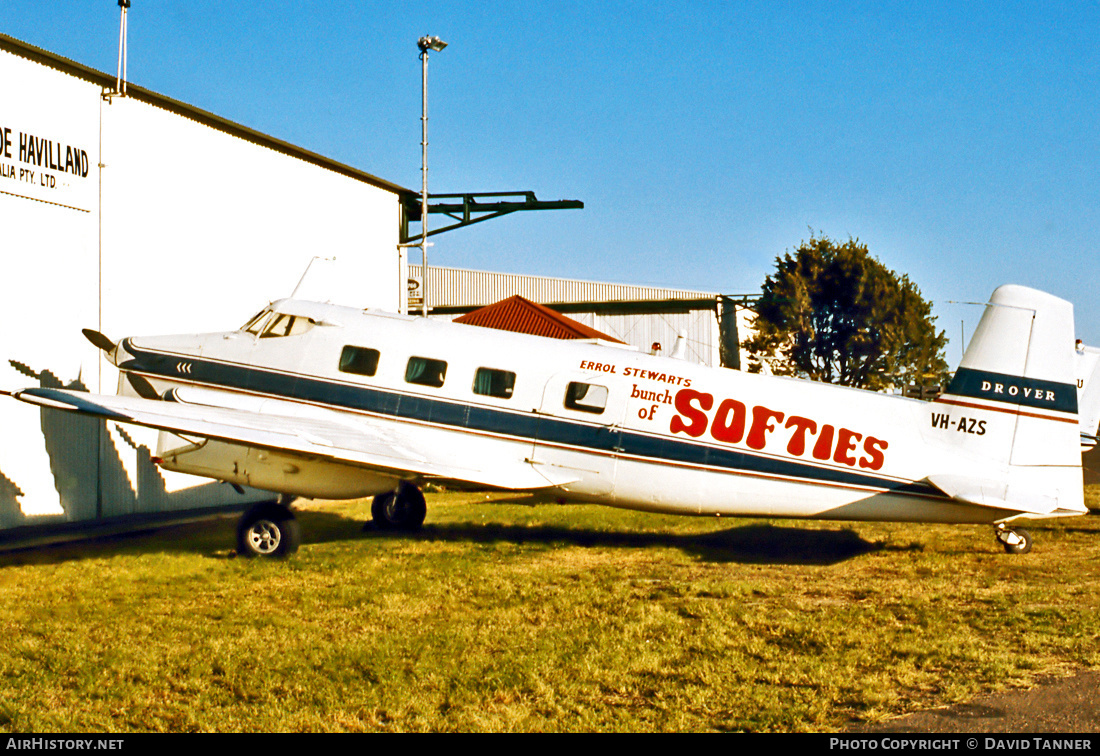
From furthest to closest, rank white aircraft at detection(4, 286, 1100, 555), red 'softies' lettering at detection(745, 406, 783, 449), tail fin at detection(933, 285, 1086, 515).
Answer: red 'softies' lettering at detection(745, 406, 783, 449) → white aircraft at detection(4, 286, 1100, 555) → tail fin at detection(933, 285, 1086, 515)

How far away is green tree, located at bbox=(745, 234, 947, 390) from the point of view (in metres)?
43.4

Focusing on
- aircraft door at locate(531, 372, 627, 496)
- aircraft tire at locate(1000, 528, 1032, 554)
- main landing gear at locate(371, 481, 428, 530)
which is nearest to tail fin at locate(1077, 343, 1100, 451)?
aircraft tire at locate(1000, 528, 1032, 554)

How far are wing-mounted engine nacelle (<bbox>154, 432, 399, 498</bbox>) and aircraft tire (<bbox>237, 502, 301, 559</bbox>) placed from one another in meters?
0.41

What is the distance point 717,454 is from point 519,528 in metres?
4.88

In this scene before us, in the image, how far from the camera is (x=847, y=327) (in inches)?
1774

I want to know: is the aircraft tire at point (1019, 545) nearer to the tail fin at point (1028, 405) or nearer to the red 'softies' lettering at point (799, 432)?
the tail fin at point (1028, 405)

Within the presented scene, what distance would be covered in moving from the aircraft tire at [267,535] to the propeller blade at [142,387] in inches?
110

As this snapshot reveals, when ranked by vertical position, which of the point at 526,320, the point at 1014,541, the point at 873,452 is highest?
the point at 526,320

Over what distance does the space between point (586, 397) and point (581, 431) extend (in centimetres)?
48

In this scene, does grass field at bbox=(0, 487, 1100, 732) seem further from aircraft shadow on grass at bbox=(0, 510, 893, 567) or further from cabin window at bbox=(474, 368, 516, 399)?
cabin window at bbox=(474, 368, 516, 399)

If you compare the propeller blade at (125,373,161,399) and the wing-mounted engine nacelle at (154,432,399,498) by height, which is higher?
the propeller blade at (125,373,161,399)

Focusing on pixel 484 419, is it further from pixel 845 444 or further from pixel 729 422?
pixel 845 444

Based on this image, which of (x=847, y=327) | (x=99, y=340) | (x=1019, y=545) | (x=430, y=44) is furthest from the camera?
(x=847, y=327)

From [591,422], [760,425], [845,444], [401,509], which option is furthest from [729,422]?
[401,509]
